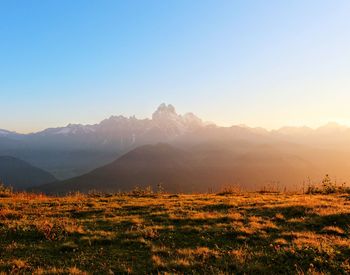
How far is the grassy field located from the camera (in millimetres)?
11281

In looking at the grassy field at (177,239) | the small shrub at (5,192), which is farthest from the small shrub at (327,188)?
the small shrub at (5,192)

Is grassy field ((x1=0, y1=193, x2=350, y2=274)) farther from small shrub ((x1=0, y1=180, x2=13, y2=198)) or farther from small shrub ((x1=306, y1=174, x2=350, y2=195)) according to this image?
small shrub ((x1=306, y1=174, x2=350, y2=195))

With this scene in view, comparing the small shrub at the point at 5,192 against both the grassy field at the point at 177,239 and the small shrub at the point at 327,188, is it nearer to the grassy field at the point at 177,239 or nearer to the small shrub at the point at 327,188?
the grassy field at the point at 177,239

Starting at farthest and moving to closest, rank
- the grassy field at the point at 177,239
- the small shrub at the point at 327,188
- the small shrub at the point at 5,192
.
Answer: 1. the small shrub at the point at 327,188
2. the small shrub at the point at 5,192
3. the grassy field at the point at 177,239

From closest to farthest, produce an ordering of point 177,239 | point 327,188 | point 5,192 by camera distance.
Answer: point 177,239, point 5,192, point 327,188

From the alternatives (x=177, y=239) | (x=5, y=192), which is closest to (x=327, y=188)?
(x=177, y=239)

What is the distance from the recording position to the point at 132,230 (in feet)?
51.6

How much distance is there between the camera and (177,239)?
14484 millimetres

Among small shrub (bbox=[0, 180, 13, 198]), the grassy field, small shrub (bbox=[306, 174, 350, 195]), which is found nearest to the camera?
the grassy field

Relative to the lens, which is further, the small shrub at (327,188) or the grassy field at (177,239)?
the small shrub at (327,188)

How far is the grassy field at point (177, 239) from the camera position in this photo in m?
11.3

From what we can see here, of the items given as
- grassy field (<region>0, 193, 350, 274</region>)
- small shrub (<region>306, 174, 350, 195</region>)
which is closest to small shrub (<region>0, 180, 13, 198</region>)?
grassy field (<region>0, 193, 350, 274</region>)

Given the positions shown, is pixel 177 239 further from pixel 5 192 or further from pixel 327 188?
pixel 327 188

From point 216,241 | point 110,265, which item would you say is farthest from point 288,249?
point 110,265
